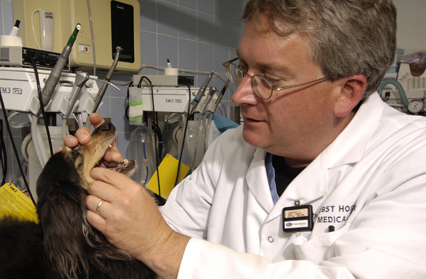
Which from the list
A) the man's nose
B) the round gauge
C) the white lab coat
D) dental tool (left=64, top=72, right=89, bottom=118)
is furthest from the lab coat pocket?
the round gauge

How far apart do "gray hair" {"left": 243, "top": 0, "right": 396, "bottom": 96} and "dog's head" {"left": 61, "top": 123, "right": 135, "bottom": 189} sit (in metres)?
0.66

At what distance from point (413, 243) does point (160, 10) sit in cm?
199

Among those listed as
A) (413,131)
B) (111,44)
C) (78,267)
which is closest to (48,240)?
(78,267)

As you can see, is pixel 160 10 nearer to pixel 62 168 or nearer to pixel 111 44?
pixel 111 44

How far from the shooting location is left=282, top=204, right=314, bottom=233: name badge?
2.79 feet

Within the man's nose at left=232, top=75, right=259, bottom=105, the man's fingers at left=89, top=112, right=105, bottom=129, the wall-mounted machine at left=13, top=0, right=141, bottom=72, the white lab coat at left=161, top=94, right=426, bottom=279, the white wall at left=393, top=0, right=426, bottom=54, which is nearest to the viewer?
the white lab coat at left=161, top=94, right=426, bottom=279

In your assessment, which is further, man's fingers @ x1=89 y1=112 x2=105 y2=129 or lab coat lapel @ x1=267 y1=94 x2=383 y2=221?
man's fingers @ x1=89 y1=112 x2=105 y2=129

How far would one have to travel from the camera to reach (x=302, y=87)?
83 centimetres

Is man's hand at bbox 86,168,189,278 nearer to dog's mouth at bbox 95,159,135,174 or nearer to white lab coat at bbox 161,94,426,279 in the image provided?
white lab coat at bbox 161,94,426,279

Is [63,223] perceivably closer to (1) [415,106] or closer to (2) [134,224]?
(2) [134,224]

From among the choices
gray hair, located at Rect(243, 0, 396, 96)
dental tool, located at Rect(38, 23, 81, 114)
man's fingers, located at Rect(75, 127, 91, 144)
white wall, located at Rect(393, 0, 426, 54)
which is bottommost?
man's fingers, located at Rect(75, 127, 91, 144)

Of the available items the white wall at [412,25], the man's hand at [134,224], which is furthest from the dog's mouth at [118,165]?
the white wall at [412,25]

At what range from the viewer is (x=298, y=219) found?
864 mm

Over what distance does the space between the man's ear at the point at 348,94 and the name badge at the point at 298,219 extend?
0.28m
